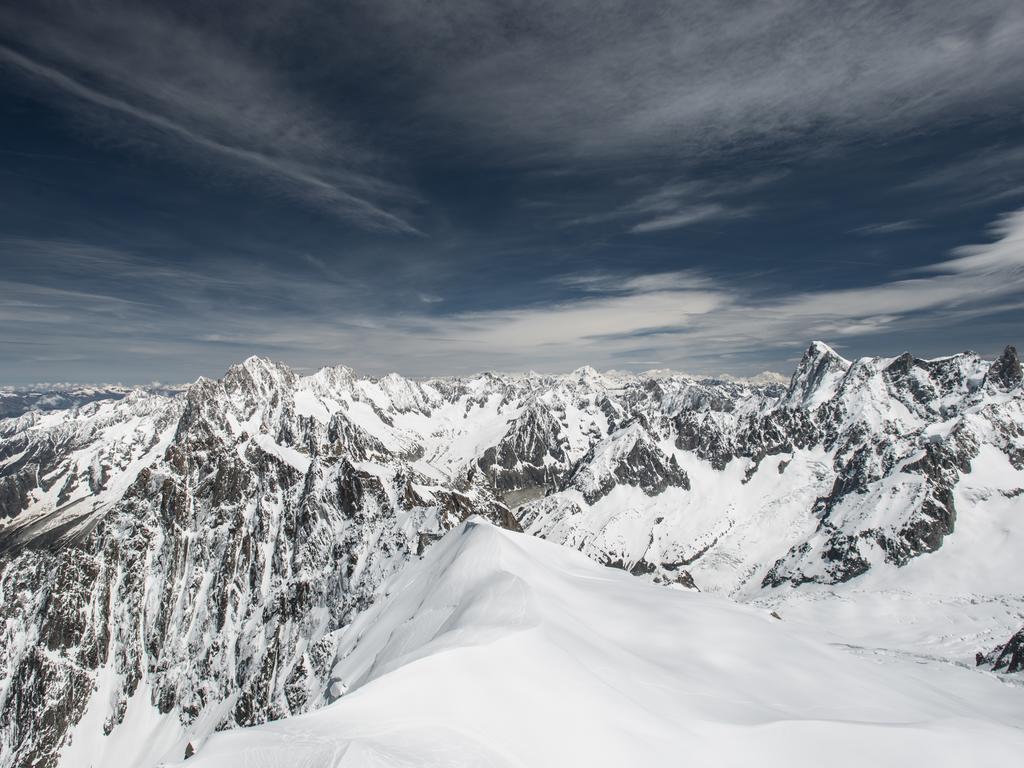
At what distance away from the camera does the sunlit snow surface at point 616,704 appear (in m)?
15.4

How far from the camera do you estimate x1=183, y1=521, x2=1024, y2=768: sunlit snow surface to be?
605 inches

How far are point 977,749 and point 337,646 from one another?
80.1m

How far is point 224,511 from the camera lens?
502ft

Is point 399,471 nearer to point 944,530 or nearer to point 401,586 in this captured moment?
point 401,586

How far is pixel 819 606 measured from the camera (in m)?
183

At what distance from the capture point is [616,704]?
1969cm

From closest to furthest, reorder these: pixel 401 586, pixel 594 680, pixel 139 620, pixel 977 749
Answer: pixel 977 749 → pixel 594 680 → pixel 401 586 → pixel 139 620

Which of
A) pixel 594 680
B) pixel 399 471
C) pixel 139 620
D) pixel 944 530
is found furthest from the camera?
pixel 944 530

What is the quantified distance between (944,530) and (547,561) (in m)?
225

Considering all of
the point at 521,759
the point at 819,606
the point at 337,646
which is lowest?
the point at 819,606

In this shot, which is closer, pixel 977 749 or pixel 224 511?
pixel 977 749

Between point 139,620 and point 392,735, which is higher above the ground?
point 392,735

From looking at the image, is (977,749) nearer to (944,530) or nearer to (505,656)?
(505,656)

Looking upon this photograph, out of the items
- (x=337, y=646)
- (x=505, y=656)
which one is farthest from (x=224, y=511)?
(x=505, y=656)
